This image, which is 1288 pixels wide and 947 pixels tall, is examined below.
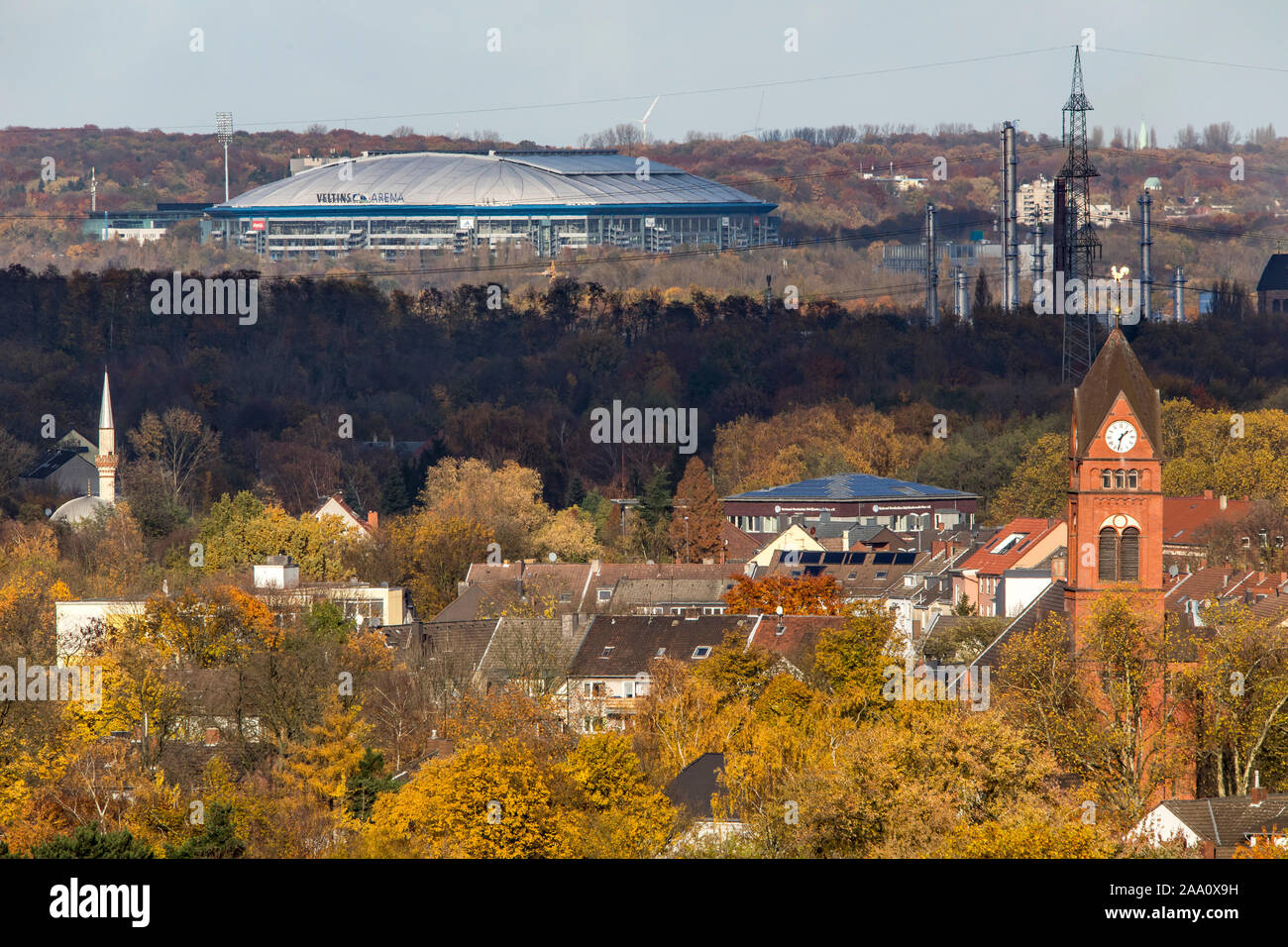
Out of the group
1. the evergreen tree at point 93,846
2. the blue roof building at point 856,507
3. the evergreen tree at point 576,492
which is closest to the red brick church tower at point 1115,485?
the evergreen tree at point 93,846

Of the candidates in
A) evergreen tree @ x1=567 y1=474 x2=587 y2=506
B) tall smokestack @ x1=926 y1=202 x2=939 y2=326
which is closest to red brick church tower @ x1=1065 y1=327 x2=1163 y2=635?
evergreen tree @ x1=567 y1=474 x2=587 y2=506

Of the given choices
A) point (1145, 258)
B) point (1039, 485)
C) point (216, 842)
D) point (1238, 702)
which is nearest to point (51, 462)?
point (1039, 485)

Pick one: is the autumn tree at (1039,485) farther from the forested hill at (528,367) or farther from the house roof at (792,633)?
the house roof at (792,633)

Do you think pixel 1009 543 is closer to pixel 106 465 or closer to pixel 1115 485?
pixel 1115 485
